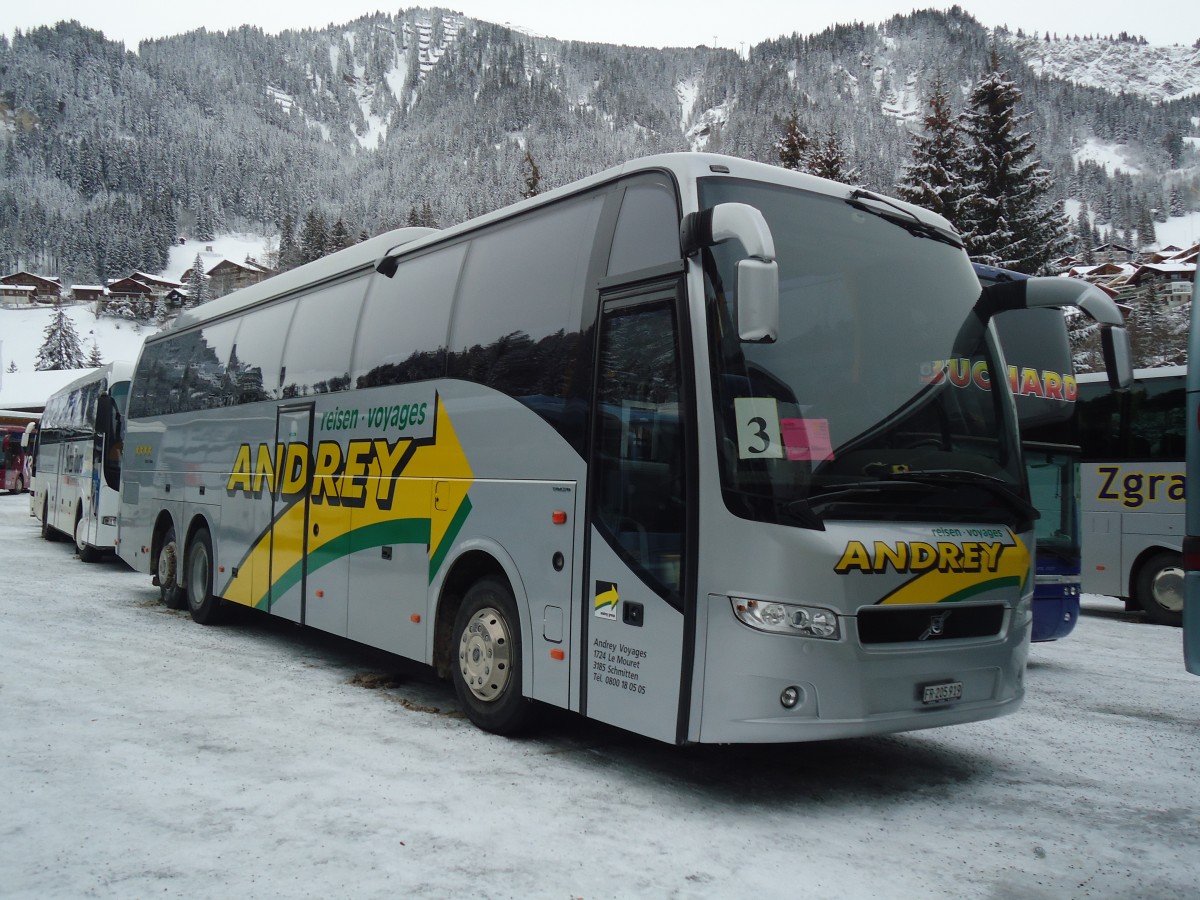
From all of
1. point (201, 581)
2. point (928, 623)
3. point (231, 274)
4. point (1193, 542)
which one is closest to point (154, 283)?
point (231, 274)

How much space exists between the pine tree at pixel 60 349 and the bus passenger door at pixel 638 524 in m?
133

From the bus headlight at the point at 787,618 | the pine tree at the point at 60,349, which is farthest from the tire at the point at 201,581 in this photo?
the pine tree at the point at 60,349

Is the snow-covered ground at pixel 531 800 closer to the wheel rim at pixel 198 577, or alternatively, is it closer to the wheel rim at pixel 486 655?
the wheel rim at pixel 486 655

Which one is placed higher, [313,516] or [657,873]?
[313,516]

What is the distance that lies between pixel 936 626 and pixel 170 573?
1034cm

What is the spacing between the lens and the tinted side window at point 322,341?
923 cm

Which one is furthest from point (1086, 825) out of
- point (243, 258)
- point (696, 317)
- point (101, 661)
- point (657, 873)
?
point (243, 258)

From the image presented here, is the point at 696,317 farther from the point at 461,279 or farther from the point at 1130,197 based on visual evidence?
the point at 1130,197

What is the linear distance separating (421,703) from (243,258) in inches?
7669

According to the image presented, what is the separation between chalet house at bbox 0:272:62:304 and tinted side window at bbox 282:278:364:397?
17226 cm

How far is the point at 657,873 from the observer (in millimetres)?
4449

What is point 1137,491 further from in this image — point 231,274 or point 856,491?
point 231,274

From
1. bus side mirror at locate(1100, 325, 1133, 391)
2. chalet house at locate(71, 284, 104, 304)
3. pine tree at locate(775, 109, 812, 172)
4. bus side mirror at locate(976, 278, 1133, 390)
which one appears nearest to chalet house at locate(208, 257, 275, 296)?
chalet house at locate(71, 284, 104, 304)

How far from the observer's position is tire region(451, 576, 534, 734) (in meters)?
6.62
